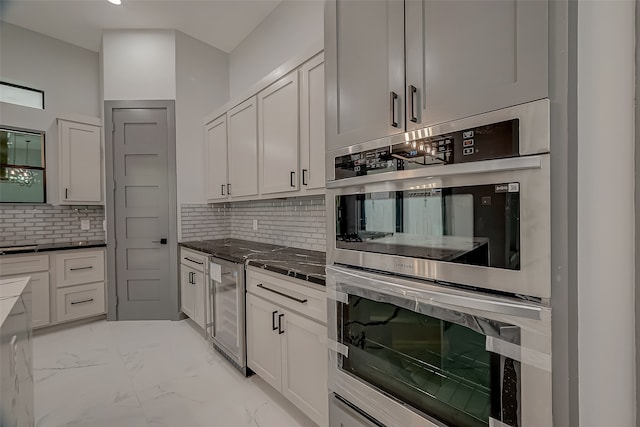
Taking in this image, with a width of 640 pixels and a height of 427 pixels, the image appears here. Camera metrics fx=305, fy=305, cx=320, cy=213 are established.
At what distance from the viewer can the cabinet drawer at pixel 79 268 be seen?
3.39m

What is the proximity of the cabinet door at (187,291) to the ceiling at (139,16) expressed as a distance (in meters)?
2.79

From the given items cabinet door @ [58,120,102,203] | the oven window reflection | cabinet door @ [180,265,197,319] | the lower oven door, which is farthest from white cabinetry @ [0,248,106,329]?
the oven window reflection

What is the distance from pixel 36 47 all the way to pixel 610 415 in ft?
18.6

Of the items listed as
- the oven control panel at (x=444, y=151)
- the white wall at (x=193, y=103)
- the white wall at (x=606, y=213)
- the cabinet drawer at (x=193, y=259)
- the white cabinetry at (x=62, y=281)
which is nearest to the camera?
the white wall at (x=606, y=213)

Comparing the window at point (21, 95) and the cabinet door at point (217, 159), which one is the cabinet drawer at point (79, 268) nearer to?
the cabinet door at point (217, 159)

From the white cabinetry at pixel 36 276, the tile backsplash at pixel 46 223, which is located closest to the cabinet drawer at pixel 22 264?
the white cabinetry at pixel 36 276

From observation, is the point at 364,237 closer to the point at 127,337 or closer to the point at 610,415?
the point at 610,415

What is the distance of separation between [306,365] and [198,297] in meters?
1.87

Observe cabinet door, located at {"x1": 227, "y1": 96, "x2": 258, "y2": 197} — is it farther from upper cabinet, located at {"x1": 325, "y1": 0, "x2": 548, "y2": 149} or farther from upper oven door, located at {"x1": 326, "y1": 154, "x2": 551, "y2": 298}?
upper oven door, located at {"x1": 326, "y1": 154, "x2": 551, "y2": 298}

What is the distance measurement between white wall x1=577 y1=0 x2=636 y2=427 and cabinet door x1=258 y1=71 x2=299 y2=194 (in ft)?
5.55

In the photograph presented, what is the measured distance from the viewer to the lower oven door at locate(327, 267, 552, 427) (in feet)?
2.64

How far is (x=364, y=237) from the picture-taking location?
1.24 meters

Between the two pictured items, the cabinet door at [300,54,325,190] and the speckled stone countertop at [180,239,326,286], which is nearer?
the speckled stone countertop at [180,239,326,286]


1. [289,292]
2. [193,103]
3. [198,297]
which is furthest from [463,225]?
[193,103]
